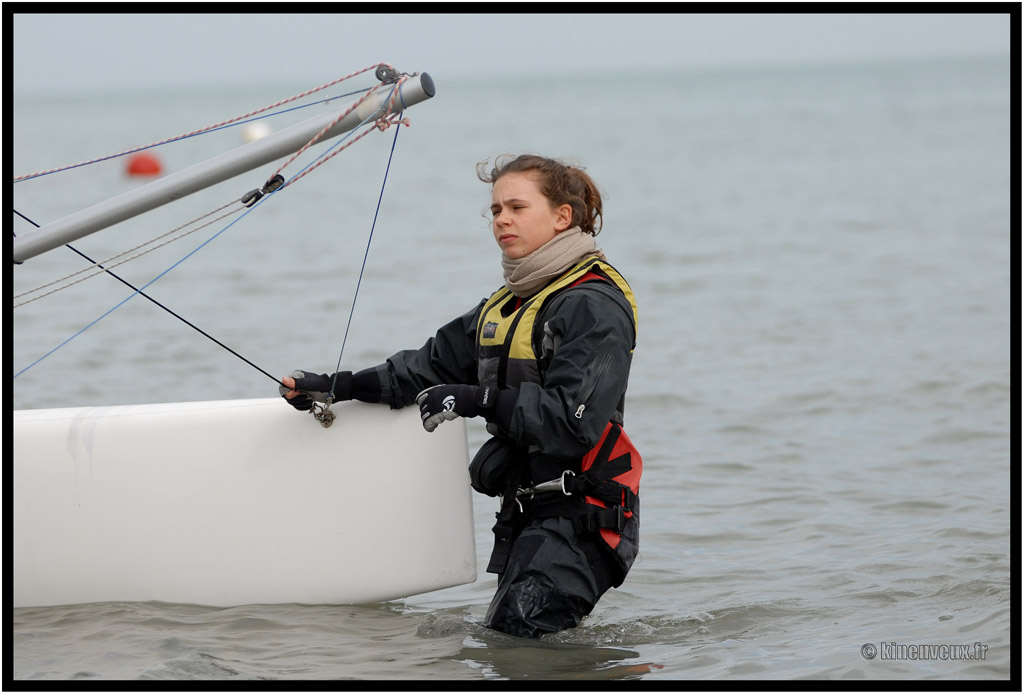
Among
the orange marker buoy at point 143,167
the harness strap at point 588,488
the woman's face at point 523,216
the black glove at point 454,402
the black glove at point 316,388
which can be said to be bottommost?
the harness strap at point 588,488

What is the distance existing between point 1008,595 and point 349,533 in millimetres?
2162

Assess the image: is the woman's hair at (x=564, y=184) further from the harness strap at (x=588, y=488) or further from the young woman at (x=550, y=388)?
the harness strap at (x=588, y=488)

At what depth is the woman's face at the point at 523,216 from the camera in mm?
3287

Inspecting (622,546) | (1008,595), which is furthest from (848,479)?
(622,546)

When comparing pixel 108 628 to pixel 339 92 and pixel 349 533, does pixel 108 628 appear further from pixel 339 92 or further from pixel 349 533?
pixel 339 92

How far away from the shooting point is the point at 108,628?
12.2ft

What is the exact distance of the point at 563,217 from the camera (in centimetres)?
335

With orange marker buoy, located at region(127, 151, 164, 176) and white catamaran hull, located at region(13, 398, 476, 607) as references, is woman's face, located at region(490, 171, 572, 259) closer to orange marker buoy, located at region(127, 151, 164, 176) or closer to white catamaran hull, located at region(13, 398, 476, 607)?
white catamaran hull, located at region(13, 398, 476, 607)

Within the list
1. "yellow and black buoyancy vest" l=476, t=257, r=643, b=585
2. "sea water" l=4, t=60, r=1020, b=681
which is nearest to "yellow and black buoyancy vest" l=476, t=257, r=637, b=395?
"yellow and black buoyancy vest" l=476, t=257, r=643, b=585

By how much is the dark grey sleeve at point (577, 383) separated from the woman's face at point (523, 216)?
0.23 meters

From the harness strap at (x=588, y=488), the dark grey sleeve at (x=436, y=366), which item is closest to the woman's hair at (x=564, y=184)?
the dark grey sleeve at (x=436, y=366)

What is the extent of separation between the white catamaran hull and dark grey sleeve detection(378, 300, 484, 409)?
3.5 inches

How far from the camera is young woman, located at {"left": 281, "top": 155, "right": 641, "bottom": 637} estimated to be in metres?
3.12

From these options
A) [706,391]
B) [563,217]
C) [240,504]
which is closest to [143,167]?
[706,391]
